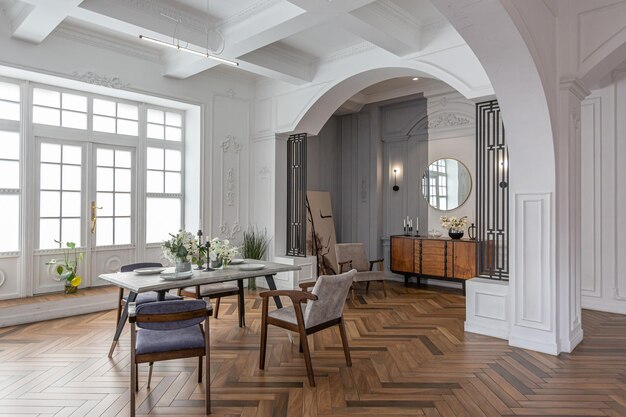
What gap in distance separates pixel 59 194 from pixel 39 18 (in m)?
2.15

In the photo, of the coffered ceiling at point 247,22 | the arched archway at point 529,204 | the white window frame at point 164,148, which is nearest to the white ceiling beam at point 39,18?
the coffered ceiling at point 247,22

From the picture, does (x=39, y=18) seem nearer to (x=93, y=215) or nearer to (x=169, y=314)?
(x=93, y=215)

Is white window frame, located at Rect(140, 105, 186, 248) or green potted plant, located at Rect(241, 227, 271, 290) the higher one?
white window frame, located at Rect(140, 105, 186, 248)

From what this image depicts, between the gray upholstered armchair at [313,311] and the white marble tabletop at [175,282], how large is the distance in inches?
24.7

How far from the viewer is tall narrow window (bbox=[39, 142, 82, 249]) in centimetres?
527

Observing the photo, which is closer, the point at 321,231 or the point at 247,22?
the point at 247,22

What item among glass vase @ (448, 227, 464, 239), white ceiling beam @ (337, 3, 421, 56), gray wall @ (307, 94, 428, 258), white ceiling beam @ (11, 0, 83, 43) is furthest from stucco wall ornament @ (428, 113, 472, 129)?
white ceiling beam @ (11, 0, 83, 43)

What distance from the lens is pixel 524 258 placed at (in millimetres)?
3963

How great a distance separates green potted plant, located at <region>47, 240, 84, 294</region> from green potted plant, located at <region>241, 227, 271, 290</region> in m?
2.31

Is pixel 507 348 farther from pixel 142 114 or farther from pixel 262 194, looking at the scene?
pixel 142 114

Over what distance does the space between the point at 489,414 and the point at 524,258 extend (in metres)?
1.75

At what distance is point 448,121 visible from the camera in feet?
23.0

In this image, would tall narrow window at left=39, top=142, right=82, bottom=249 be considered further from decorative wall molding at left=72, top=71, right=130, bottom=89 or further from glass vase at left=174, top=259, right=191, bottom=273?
glass vase at left=174, top=259, right=191, bottom=273

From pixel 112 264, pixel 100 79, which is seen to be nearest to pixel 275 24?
pixel 100 79
